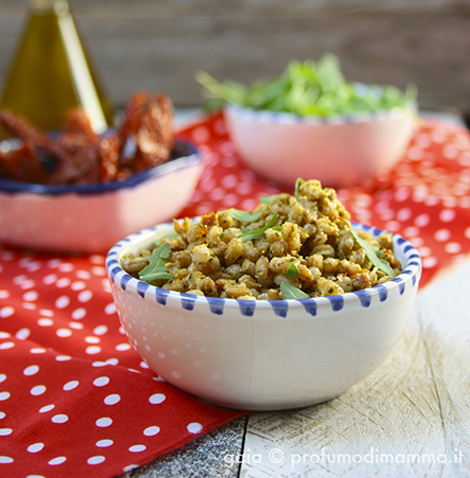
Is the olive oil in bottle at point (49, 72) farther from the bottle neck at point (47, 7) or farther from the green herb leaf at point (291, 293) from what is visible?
the green herb leaf at point (291, 293)

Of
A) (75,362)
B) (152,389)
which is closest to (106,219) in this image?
(75,362)

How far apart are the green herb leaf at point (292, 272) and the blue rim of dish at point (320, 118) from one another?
0.98 m

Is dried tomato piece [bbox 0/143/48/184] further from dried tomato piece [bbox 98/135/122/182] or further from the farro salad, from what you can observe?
the farro salad

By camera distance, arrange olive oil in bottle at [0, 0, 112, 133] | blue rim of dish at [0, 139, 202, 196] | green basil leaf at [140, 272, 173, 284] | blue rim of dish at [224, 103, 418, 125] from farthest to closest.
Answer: olive oil in bottle at [0, 0, 112, 133], blue rim of dish at [224, 103, 418, 125], blue rim of dish at [0, 139, 202, 196], green basil leaf at [140, 272, 173, 284]

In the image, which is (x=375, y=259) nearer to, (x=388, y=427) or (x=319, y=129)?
(x=388, y=427)

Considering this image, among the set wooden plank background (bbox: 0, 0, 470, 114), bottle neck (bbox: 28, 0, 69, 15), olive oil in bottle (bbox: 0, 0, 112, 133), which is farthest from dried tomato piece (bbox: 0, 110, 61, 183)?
wooden plank background (bbox: 0, 0, 470, 114)

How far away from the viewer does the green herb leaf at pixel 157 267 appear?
2.97 feet

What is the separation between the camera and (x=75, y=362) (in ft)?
3.35

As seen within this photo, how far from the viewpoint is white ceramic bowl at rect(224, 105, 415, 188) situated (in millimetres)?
1751

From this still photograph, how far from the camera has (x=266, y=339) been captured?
796 mm

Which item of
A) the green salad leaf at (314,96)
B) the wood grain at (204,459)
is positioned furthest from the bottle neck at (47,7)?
the wood grain at (204,459)

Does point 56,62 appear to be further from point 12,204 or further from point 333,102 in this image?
point 333,102

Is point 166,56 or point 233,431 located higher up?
point 166,56

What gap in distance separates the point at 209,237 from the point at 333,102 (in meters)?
1.12
